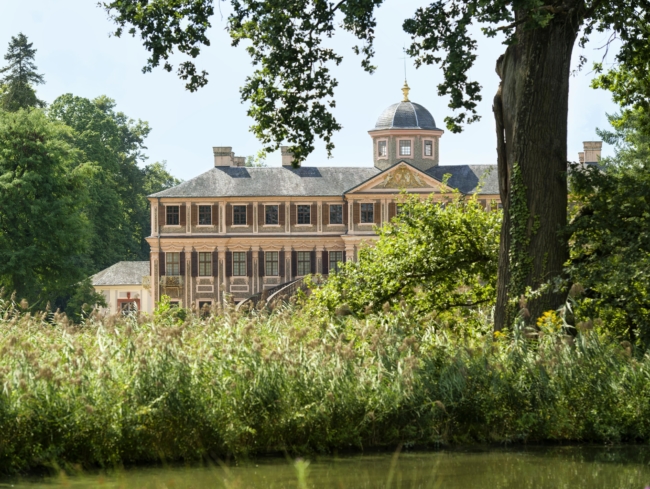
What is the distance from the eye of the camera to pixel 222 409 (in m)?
10.2

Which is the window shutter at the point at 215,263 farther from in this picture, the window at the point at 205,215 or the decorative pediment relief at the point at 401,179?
the decorative pediment relief at the point at 401,179

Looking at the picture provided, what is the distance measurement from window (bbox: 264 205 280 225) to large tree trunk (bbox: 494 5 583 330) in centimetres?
4386

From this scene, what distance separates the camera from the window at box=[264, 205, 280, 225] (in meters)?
57.7

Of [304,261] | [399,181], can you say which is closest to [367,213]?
[399,181]

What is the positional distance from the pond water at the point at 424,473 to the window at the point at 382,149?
2019 inches

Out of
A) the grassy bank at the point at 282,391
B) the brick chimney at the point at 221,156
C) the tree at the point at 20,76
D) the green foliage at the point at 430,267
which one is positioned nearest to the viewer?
the grassy bank at the point at 282,391

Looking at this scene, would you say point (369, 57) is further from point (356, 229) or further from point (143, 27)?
point (356, 229)

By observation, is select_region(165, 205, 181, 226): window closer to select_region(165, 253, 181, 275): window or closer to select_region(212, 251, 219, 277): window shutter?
select_region(165, 253, 181, 275): window

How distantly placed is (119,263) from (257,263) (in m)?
7.90

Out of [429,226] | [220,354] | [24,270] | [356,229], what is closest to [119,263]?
[356,229]

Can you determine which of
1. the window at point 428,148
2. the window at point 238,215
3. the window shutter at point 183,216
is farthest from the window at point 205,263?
the window at point 428,148

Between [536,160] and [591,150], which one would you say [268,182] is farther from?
[536,160]

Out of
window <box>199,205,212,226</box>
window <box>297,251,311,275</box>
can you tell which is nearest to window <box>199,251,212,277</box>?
window <box>199,205,212,226</box>

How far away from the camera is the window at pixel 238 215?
5772 centimetres
